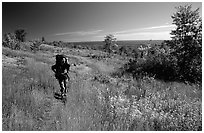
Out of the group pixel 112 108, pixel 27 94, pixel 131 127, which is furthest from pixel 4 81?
pixel 131 127

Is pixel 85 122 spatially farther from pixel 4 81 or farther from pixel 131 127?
pixel 4 81

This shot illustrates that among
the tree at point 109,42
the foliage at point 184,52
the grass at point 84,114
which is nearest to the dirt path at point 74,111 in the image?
the grass at point 84,114

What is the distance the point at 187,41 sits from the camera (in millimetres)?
12797

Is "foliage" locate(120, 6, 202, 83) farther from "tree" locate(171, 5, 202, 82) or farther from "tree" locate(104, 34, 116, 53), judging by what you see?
"tree" locate(104, 34, 116, 53)

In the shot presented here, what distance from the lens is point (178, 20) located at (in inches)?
511

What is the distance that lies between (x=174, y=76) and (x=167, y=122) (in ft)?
27.1

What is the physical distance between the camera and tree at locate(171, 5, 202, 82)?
41.4ft

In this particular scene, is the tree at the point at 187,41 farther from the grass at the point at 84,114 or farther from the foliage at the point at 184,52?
the grass at the point at 84,114

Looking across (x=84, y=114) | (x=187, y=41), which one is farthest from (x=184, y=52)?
(x=84, y=114)

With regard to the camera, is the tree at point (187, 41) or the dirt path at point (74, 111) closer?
the dirt path at point (74, 111)

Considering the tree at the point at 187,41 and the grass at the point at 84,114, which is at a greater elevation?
the tree at the point at 187,41

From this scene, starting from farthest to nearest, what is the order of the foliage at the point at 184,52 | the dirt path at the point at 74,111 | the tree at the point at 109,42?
the tree at the point at 109,42
the foliage at the point at 184,52
the dirt path at the point at 74,111

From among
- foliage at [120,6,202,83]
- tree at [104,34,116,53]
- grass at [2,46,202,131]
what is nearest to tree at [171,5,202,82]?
foliage at [120,6,202,83]

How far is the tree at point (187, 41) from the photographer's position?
41.4 ft
